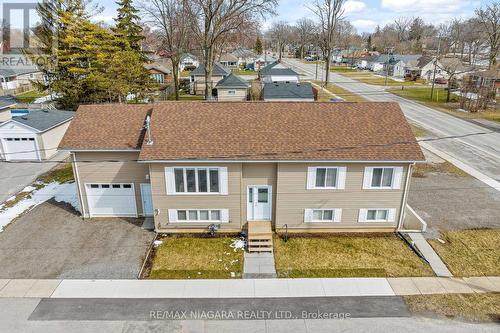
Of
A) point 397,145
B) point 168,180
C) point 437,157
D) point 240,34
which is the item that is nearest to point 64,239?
point 168,180

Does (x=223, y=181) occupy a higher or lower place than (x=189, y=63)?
lower

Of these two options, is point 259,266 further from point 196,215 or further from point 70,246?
point 70,246

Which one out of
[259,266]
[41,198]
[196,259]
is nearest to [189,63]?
[41,198]

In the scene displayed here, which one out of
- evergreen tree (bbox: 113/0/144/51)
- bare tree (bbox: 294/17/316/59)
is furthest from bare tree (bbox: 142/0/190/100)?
bare tree (bbox: 294/17/316/59)

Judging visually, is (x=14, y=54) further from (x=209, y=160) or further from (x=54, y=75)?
(x=209, y=160)

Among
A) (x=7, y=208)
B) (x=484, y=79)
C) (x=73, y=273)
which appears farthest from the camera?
(x=484, y=79)

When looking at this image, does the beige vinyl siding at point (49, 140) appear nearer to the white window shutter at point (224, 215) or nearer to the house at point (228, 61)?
the white window shutter at point (224, 215)

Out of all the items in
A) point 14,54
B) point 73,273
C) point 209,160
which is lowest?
point 73,273
